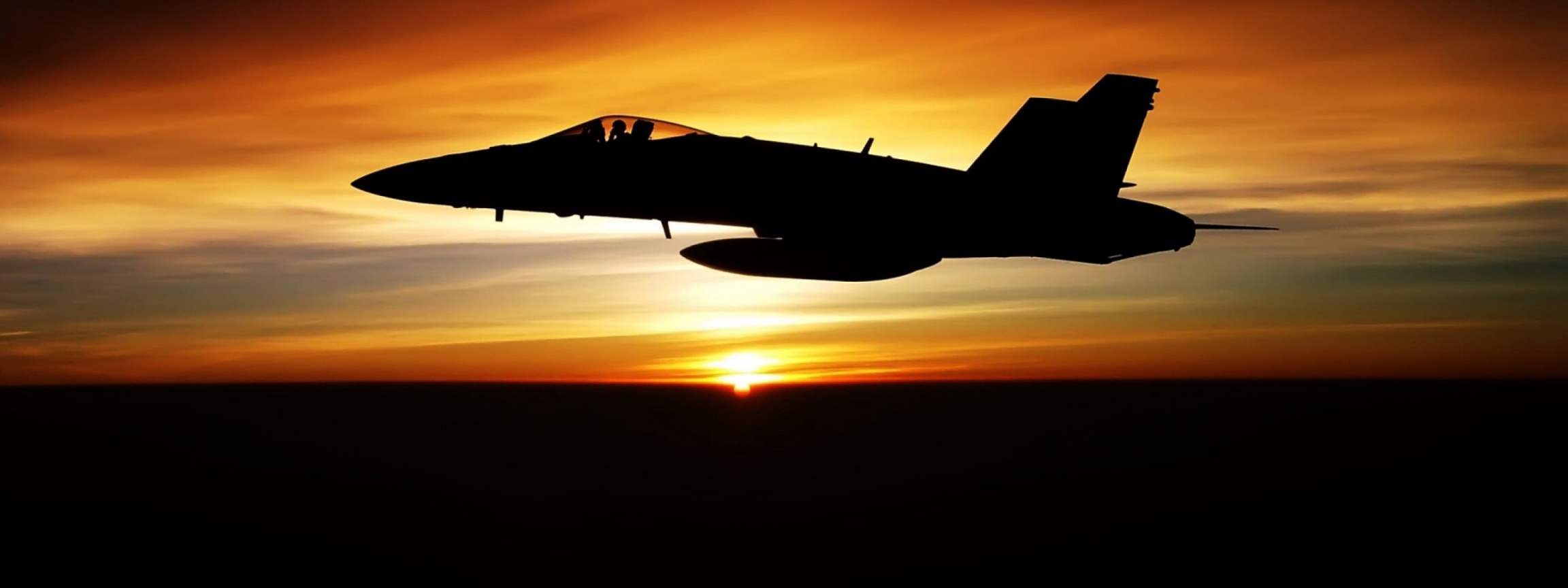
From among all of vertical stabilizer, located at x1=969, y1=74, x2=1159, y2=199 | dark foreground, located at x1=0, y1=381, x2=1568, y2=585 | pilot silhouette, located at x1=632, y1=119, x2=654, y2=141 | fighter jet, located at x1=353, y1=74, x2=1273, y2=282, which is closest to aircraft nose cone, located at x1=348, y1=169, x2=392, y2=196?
fighter jet, located at x1=353, y1=74, x2=1273, y2=282

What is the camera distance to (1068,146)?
32.0 meters

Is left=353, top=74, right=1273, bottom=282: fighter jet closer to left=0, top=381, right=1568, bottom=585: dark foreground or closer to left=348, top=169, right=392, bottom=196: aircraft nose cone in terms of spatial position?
left=348, top=169, right=392, bottom=196: aircraft nose cone

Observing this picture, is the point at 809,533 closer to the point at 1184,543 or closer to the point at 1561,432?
the point at 1184,543

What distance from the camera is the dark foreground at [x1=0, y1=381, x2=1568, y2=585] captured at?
201 feet

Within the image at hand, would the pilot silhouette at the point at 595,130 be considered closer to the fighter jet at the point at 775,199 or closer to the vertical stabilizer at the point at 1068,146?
the fighter jet at the point at 775,199

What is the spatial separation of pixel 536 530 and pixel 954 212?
55.1 meters

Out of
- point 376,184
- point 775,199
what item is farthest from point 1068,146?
point 376,184

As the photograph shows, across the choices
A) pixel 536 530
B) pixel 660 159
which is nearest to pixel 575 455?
pixel 536 530

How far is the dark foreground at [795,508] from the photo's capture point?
201ft

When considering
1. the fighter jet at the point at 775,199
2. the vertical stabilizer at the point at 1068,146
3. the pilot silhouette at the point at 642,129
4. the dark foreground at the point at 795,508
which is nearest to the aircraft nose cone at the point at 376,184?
the fighter jet at the point at 775,199

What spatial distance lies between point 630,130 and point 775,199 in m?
4.36

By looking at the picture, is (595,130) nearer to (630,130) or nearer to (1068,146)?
(630,130)

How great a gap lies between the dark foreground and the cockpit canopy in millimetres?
33577

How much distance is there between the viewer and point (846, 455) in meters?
136
